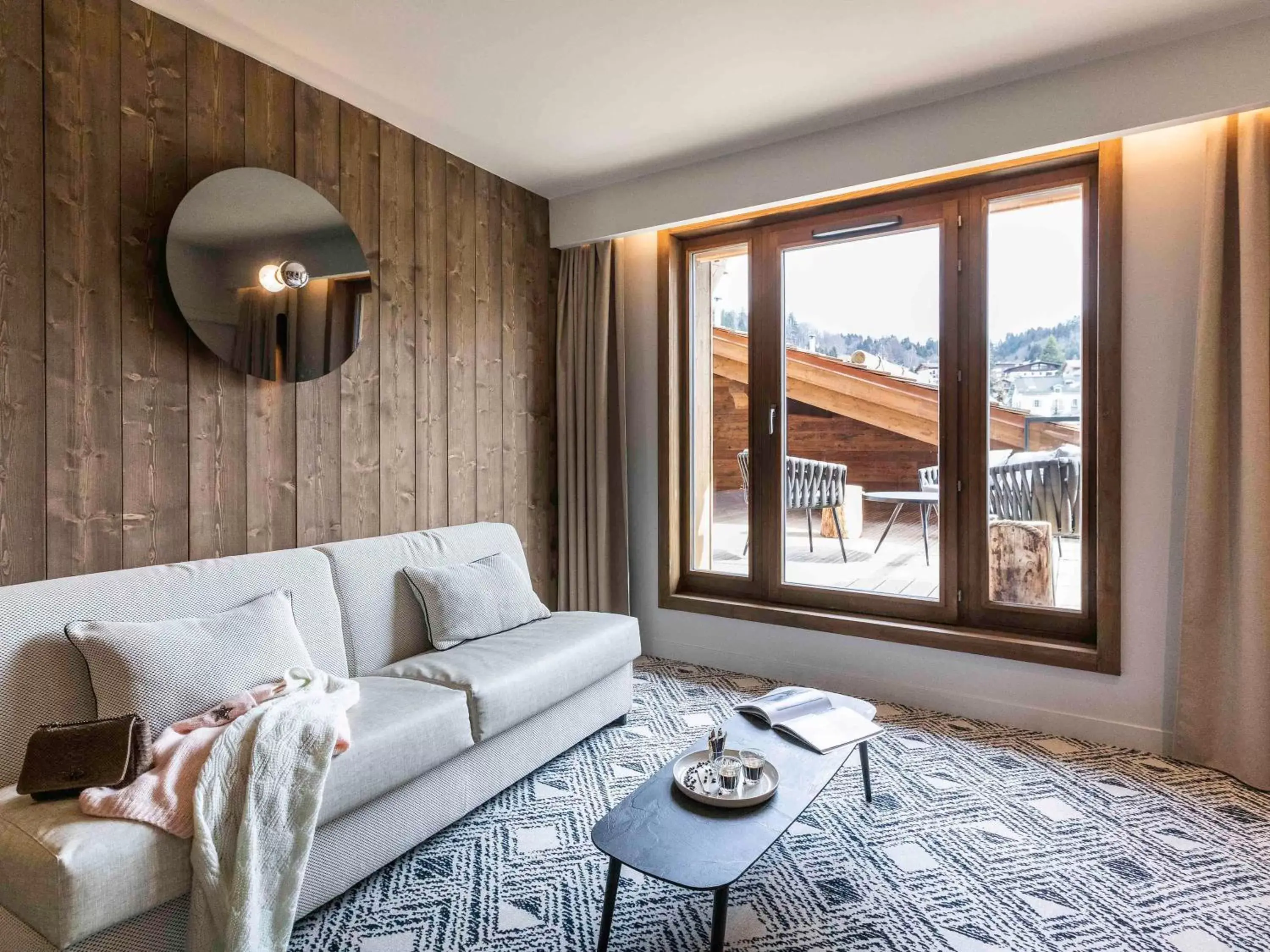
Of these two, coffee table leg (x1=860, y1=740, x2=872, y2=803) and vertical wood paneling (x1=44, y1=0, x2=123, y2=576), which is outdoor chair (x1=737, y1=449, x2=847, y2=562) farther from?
vertical wood paneling (x1=44, y1=0, x2=123, y2=576)

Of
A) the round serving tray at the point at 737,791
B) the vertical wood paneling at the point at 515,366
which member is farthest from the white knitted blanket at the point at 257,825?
the vertical wood paneling at the point at 515,366

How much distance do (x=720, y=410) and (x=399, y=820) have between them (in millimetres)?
2601

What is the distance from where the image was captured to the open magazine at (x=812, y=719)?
2.00m

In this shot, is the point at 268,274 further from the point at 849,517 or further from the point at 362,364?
the point at 849,517

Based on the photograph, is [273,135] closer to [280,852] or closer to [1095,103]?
[280,852]

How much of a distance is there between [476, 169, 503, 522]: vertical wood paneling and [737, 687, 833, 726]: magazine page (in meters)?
1.88

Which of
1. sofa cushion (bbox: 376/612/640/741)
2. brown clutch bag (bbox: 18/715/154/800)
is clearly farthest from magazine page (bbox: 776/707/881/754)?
brown clutch bag (bbox: 18/715/154/800)

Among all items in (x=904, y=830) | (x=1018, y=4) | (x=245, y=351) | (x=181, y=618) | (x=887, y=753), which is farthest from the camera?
(x=887, y=753)

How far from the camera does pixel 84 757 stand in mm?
1496

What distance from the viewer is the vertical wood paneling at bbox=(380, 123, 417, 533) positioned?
3.08 meters

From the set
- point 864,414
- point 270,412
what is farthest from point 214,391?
point 864,414

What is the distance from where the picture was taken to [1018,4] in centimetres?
230

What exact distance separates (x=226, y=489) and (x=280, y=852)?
140cm

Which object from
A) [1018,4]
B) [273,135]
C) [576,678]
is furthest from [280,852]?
[1018,4]
